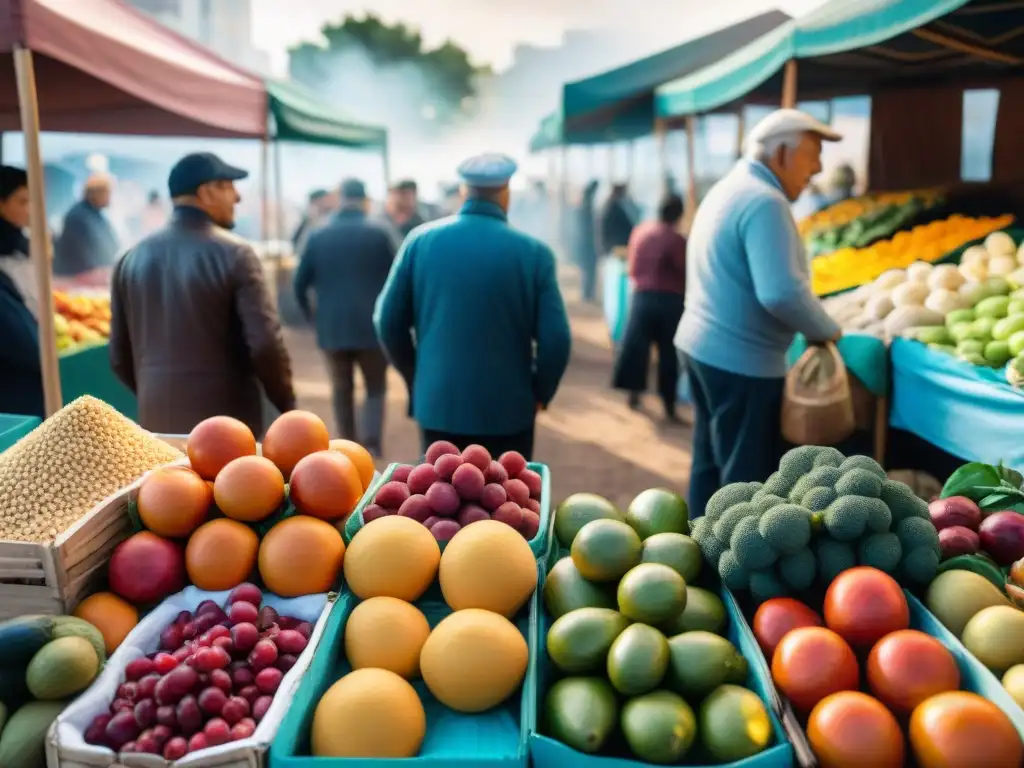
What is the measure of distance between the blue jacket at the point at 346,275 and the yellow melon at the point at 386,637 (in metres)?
3.97

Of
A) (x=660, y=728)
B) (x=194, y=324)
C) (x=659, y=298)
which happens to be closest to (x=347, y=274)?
(x=194, y=324)

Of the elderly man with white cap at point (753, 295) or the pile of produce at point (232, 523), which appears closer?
the pile of produce at point (232, 523)

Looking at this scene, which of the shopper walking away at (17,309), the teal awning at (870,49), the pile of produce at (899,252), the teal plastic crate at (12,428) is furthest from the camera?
the pile of produce at (899,252)

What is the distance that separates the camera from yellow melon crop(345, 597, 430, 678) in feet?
5.28

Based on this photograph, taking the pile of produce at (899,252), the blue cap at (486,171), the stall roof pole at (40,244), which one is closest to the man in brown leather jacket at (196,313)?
the stall roof pole at (40,244)

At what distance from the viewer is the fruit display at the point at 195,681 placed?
1.41 meters

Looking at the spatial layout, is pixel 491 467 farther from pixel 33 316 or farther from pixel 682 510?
pixel 33 316

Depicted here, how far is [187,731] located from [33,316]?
2.89 metres

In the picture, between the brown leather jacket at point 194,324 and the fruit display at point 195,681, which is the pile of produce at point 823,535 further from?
the brown leather jacket at point 194,324

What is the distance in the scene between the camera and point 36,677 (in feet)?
4.91

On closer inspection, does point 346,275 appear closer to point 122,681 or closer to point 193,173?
point 193,173

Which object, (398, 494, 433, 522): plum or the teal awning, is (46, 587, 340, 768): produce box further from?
the teal awning

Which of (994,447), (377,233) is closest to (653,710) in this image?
(994,447)

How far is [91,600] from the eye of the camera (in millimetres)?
1732
